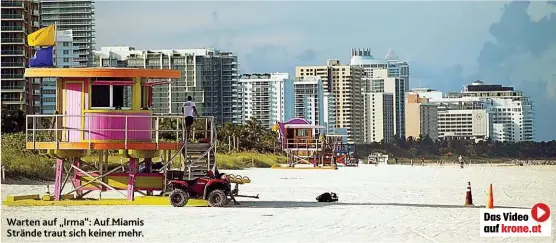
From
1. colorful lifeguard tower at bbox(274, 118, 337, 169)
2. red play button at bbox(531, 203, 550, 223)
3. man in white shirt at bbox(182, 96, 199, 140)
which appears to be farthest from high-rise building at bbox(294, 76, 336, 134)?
red play button at bbox(531, 203, 550, 223)

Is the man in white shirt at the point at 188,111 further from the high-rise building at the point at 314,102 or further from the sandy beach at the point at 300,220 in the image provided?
the high-rise building at the point at 314,102

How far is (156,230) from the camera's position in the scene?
60.5 ft

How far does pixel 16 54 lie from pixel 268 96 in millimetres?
97050

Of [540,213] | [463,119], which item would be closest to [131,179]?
[540,213]

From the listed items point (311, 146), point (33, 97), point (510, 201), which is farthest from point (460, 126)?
point (510, 201)

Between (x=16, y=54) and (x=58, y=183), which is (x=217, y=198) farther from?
(x=16, y=54)

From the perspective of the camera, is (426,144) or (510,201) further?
(426,144)

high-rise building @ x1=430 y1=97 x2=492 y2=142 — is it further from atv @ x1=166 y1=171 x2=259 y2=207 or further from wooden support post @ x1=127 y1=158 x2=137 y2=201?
atv @ x1=166 y1=171 x2=259 y2=207

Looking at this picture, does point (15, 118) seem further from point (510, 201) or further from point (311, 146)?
point (510, 201)

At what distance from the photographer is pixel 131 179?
78.8 ft

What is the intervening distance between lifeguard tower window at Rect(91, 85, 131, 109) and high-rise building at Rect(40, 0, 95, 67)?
8161cm

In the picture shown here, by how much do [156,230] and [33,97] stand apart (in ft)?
247

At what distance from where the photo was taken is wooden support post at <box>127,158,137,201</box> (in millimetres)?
23922

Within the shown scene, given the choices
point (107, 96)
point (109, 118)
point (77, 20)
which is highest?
point (77, 20)
